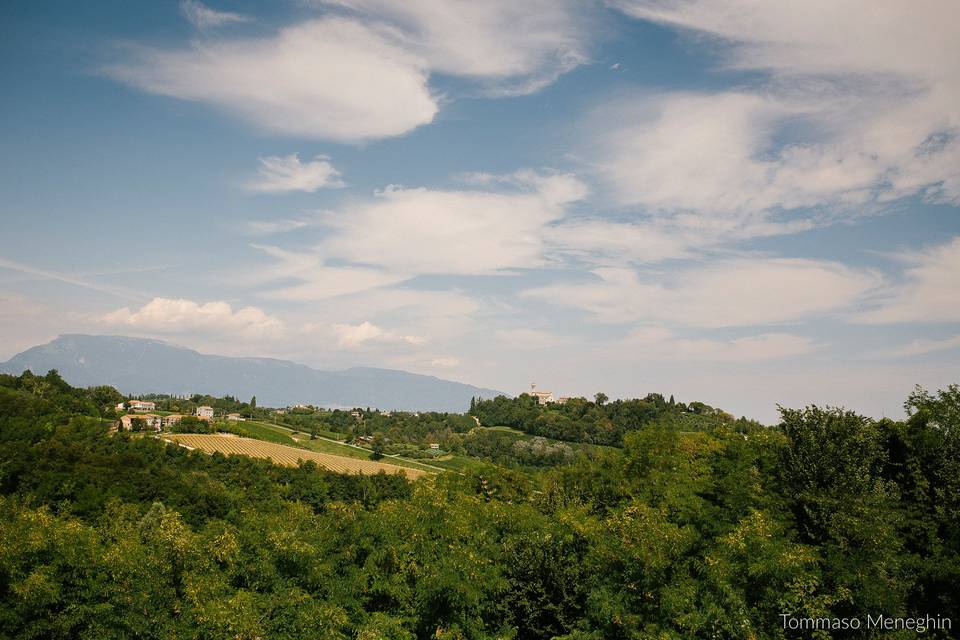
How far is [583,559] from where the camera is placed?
28.3 meters

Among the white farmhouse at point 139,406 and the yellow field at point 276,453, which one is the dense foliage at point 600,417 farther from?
the white farmhouse at point 139,406

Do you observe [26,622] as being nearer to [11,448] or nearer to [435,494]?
[435,494]

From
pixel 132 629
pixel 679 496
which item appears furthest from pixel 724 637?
pixel 132 629

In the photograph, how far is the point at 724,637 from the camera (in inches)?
782

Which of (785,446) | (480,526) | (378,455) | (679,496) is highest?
(785,446)

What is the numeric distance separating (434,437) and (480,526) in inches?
5969

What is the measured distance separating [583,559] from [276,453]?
4384 inches

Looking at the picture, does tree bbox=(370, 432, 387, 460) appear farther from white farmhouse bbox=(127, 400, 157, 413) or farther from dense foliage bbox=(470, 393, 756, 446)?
white farmhouse bbox=(127, 400, 157, 413)

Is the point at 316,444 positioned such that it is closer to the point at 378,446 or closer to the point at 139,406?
the point at 378,446

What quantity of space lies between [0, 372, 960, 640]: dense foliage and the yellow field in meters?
85.4

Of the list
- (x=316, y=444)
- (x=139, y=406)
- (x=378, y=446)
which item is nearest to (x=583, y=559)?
(x=378, y=446)

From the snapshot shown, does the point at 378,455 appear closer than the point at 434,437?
Yes

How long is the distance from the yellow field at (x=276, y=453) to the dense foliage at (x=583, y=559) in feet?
280

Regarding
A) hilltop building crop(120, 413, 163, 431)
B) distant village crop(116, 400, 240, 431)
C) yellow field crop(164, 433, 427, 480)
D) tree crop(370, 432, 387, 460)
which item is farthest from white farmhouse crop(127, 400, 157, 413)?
tree crop(370, 432, 387, 460)
